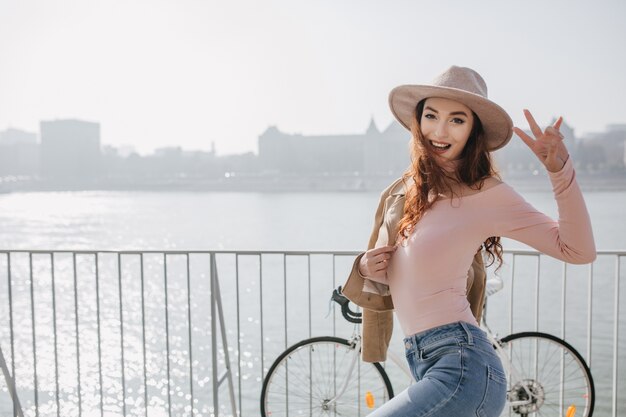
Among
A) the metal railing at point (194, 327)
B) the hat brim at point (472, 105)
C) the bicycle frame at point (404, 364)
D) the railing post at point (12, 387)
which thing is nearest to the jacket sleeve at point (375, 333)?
the bicycle frame at point (404, 364)

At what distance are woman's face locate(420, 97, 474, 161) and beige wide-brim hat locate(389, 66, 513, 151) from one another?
0.9 inches

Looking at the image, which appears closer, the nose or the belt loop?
the belt loop

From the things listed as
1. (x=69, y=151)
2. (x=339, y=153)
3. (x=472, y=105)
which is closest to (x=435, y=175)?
(x=472, y=105)

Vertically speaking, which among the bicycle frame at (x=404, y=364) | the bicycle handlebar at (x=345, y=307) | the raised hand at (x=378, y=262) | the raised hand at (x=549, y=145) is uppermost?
the raised hand at (x=549, y=145)

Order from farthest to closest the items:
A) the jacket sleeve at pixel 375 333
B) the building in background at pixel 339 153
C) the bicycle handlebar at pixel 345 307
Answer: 1. the building in background at pixel 339 153
2. the bicycle handlebar at pixel 345 307
3. the jacket sleeve at pixel 375 333

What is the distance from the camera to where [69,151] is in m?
96.1

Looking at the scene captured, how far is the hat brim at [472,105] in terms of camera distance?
163 cm

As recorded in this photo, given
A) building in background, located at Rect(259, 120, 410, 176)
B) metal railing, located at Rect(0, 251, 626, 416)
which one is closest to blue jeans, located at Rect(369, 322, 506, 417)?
metal railing, located at Rect(0, 251, 626, 416)

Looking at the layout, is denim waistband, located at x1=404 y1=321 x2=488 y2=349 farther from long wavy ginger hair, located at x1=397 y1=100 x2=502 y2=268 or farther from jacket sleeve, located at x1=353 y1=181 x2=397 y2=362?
jacket sleeve, located at x1=353 y1=181 x2=397 y2=362

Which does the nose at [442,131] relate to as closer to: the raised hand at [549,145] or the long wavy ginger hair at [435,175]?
the long wavy ginger hair at [435,175]

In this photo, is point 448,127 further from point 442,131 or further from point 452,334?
point 452,334

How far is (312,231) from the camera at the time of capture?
36.6 meters

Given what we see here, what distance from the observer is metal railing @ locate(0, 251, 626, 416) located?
9594mm

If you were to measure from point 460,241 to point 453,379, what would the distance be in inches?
12.7
